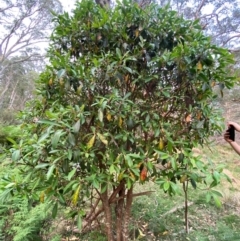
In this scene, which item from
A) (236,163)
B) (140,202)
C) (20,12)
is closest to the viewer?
(140,202)

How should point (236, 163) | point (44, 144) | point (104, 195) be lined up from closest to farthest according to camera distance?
point (44, 144) < point (104, 195) < point (236, 163)

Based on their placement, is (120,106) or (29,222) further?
(29,222)

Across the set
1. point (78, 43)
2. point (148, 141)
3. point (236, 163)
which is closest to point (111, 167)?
point (148, 141)

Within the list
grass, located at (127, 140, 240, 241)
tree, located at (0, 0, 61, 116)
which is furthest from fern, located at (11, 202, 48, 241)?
tree, located at (0, 0, 61, 116)

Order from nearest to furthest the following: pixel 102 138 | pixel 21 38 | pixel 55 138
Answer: pixel 55 138, pixel 102 138, pixel 21 38

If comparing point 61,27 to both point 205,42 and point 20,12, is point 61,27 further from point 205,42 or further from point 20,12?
point 20,12

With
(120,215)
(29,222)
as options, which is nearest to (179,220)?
(120,215)

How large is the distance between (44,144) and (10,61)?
12651 mm

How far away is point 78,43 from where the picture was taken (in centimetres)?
152

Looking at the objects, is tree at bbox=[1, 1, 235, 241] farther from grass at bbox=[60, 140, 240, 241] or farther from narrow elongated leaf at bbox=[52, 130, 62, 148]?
grass at bbox=[60, 140, 240, 241]

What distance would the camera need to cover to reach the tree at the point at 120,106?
46.8 inches

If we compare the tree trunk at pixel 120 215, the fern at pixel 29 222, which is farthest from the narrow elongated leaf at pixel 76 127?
the fern at pixel 29 222

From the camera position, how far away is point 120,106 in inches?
48.5

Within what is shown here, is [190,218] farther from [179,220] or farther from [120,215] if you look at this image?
[120,215]
